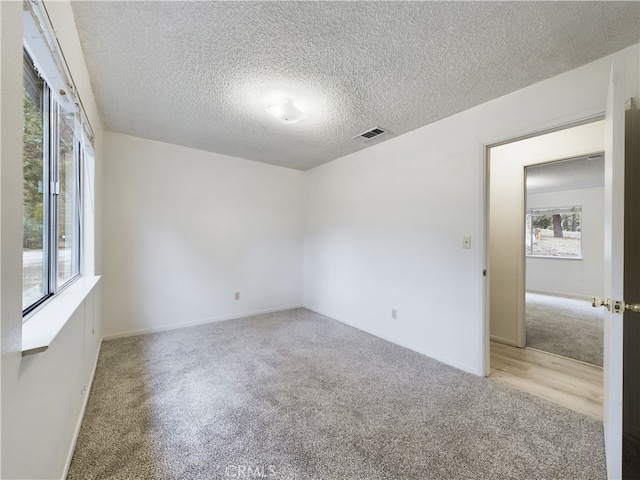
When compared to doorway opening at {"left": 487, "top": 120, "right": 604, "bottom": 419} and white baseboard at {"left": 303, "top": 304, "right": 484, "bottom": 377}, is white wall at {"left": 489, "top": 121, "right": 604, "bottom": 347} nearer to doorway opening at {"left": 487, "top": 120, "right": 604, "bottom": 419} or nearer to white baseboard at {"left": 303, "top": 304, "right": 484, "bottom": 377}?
doorway opening at {"left": 487, "top": 120, "right": 604, "bottom": 419}

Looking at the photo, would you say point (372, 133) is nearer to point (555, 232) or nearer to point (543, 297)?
point (543, 297)

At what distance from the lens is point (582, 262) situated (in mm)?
5664

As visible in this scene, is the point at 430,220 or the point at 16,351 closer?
the point at 16,351

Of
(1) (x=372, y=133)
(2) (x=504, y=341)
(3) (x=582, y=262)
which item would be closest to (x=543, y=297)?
(3) (x=582, y=262)

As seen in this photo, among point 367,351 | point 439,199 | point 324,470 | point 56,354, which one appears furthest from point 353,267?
point 56,354

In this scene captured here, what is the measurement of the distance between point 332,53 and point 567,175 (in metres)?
5.47

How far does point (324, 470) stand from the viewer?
1.39 metres

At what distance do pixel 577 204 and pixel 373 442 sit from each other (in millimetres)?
7084

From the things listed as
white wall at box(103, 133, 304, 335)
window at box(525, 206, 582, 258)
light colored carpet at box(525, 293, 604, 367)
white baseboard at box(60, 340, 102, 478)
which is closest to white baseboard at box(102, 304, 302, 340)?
white wall at box(103, 133, 304, 335)

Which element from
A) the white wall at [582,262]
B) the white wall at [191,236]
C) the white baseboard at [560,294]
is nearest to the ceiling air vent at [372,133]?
the white wall at [191,236]

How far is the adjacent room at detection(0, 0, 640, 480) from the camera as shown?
4.34 ft

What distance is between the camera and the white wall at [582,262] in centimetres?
549

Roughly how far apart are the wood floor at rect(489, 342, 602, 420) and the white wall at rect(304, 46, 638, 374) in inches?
13.8

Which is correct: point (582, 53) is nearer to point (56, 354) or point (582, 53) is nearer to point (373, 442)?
point (373, 442)
